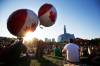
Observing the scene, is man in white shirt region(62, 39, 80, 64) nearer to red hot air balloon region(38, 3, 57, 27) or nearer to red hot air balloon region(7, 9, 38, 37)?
red hot air balloon region(7, 9, 38, 37)

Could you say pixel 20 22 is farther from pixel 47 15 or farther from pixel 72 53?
pixel 72 53

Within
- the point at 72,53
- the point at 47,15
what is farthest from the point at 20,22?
the point at 72,53

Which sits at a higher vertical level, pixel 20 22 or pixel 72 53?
pixel 20 22

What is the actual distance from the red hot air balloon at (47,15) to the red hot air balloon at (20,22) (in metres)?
1.87

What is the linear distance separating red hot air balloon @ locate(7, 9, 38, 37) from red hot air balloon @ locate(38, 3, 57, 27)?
73.7 inches

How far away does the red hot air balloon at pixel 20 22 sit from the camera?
28.7 feet

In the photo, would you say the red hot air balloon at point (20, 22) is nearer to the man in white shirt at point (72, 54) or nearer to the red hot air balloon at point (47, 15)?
the red hot air balloon at point (47, 15)

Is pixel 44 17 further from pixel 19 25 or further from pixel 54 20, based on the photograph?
pixel 19 25

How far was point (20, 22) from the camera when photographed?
28.9 ft

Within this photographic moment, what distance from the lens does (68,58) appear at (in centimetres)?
967

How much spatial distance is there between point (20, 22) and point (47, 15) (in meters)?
2.66

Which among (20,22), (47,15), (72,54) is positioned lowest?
(72,54)

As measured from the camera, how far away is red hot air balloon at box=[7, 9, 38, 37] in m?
8.76

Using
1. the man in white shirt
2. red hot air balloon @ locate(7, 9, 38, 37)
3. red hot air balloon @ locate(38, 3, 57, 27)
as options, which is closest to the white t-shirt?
the man in white shirt
